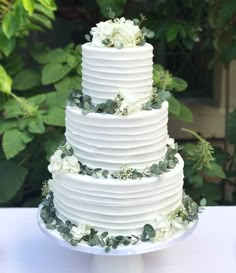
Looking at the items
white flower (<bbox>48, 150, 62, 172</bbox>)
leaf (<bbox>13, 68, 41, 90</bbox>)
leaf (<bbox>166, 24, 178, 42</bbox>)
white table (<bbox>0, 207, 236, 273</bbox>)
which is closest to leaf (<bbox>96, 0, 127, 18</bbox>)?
leaf (<bbox>166, 24, 178, 42</bbox>)

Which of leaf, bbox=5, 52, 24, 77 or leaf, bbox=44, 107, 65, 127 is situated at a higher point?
leaf, bbox=5, 52, 24, 77

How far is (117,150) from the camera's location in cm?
94

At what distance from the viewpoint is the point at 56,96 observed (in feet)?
5.23

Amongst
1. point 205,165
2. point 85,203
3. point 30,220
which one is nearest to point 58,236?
point 85,203

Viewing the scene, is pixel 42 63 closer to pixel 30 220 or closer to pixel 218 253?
pixel 30 220

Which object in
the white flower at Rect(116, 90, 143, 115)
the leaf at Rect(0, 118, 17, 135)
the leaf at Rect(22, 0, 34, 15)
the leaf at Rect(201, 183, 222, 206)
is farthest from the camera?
the leaf at Rect(201, 183, 222, 206)

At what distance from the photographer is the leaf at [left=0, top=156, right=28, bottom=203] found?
1.56 metres

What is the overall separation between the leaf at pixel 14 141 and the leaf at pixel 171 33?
51 cm

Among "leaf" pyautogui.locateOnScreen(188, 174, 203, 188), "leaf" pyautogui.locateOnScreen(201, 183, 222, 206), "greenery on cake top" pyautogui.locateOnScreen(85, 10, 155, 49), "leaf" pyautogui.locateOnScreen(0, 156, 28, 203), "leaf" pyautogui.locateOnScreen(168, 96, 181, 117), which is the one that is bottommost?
"leaf" pyautogui.locateOnScreen(201, 183, 222, 206)

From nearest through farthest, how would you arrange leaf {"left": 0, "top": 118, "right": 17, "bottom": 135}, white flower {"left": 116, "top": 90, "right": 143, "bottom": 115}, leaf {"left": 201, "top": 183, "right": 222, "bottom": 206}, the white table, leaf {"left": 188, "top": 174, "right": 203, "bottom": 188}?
white flower {"left": 116, "top": 90, "right": 143, "bottom": 115}, the white table, leaf {"left": 0, "top": 118, "right": 17, "bottom": 135}, leaf {"left": 188, "top": 174, "right": 203, "bottom": 188}, leaf {"left": 201, "top": 183, "right": 222, "bottom": 206}

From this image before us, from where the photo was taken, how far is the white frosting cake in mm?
938

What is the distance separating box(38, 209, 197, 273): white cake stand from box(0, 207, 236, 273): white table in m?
0.04

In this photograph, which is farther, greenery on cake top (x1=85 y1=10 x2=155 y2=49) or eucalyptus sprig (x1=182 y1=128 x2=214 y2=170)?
eucalyptus sprig (x1=182 y1=128 x2=214 y2=170)

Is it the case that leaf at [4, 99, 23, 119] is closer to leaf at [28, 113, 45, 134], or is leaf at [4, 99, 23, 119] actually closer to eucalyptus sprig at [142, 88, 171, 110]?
leaf at [28, 113, 45, 134]
